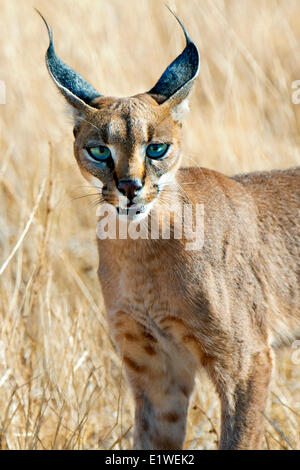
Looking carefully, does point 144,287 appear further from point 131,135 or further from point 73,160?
point 73,160

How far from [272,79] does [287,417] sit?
4462 mm

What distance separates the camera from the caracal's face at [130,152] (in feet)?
11.0

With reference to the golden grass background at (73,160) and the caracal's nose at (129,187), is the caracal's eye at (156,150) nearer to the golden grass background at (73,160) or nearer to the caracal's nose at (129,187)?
the caracal's nose at (129,187)

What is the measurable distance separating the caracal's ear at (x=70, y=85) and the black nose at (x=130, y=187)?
1.70 feet

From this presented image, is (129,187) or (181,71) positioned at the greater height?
(181,71)

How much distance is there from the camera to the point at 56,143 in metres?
6.81

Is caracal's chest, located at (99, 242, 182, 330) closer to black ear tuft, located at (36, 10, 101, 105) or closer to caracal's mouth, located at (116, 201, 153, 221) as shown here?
caracal's mouth, located at (116, 201, 153, 221)

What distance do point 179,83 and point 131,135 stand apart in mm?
491

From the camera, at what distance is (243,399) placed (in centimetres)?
373

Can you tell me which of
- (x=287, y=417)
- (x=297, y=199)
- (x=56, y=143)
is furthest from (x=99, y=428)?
(x=56, y=143)

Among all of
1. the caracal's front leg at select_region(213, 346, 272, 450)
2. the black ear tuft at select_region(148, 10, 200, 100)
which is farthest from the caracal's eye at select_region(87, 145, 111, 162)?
the caracal's front leg at select_region(213, 346, 272, 450)

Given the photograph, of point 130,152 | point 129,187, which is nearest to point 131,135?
point 130,152

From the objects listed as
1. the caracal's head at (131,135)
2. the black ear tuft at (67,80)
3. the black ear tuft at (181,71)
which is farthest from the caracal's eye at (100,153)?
the black ear tuft at (181,71)

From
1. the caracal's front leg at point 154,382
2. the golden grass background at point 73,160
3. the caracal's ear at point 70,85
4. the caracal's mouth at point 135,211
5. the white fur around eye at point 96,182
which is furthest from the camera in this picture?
the golden grass background at point 73,160
